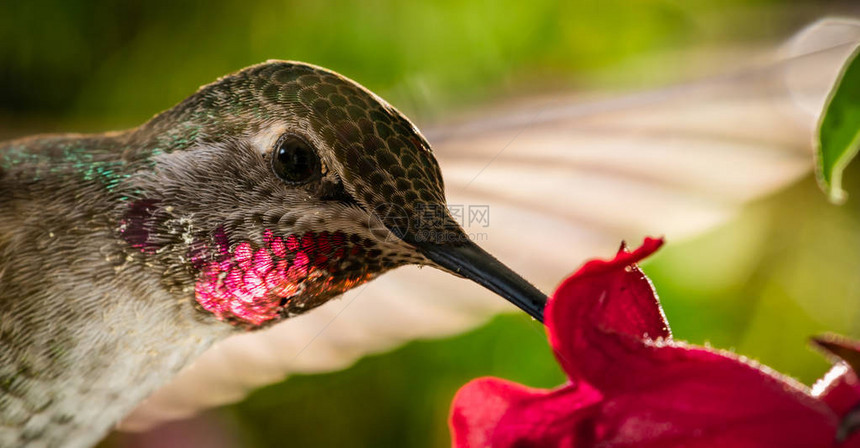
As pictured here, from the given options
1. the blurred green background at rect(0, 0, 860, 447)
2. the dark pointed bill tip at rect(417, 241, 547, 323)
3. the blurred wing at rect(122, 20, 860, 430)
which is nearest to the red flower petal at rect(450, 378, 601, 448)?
the dark pointed bill tip at rect(417, 241, 547, 323)

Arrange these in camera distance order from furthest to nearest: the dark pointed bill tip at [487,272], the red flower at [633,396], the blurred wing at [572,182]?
the blurred wing at [572,182]
the dark pointed bill tip at [487,272]
the red flower at [633,396]

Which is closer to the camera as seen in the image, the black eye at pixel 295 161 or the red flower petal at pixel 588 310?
the red flower petal at pixel 588 310

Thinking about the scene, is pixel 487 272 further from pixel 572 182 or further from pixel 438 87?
pixel 438 87

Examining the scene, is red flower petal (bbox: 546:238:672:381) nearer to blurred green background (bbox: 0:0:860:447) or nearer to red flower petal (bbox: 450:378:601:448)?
red flower petal (bbox: 450:378:601:448)

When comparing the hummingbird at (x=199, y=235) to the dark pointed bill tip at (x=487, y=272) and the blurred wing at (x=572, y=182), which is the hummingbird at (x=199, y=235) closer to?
the dark pointed bill tip at (x=487, y=272)

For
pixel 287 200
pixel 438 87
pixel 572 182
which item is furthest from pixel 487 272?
A: pixel 438 87

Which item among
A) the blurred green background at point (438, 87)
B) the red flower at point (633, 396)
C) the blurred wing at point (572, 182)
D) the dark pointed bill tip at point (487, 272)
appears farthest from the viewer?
the blurred green background at point (438, 87)

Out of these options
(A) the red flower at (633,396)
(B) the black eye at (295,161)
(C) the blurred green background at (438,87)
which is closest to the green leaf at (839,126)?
(A) the red flower at (633,396)
